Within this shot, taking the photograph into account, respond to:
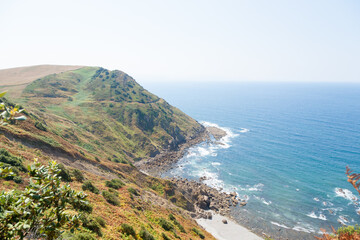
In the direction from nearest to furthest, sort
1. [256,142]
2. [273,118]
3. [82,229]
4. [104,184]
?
1. [82,229]
2. [104,184]
3. [256,142]
4. [273,118]

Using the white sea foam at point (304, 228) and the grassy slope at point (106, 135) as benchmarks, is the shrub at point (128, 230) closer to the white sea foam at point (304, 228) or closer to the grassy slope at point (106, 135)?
the grassy slope at point (106, 135)

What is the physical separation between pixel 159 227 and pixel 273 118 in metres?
150

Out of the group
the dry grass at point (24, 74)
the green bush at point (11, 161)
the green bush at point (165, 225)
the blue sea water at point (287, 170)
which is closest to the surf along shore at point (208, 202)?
the blue sea water at point (287, 170)

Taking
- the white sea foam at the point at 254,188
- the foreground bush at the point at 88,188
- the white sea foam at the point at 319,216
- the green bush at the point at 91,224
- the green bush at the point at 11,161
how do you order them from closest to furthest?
the green bush at the point at 91,224 < the green bush at the point at 11,161 < the foreground bush at the point at 88,188 < the white sea foam at the point at 319,216 < the white sea foam at the point at 254,188

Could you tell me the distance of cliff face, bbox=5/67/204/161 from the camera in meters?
76.9

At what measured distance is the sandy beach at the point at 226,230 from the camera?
46.4m

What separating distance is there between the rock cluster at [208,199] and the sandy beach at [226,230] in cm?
220

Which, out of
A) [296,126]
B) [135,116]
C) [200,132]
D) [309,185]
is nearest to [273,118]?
[296,126]

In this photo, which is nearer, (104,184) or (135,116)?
(104,184)

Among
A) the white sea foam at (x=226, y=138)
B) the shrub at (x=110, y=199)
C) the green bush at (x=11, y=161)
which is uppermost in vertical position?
the green bush at (x=11, y=161)

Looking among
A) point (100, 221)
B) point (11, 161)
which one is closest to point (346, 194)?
point (100, 221)

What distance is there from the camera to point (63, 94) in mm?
110312

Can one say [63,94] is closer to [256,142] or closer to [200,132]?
[200,132]

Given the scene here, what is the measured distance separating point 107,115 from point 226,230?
80.1 m
